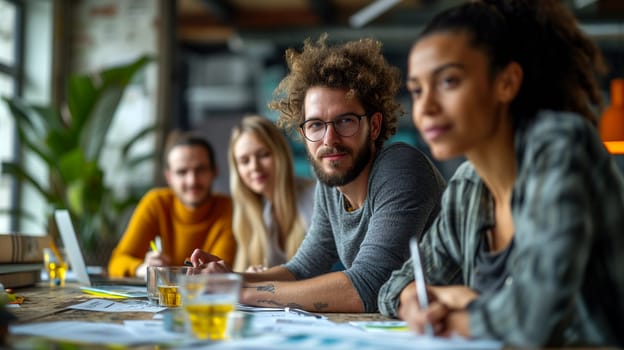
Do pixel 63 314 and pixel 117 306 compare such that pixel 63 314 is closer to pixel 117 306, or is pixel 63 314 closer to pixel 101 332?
pixel 117 306

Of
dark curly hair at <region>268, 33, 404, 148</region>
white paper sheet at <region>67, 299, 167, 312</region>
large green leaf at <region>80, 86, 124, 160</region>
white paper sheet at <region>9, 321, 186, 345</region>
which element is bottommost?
white paper sheet at <region>67, 299, 167, 312</region>

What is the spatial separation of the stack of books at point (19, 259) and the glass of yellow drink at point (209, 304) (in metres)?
1.06

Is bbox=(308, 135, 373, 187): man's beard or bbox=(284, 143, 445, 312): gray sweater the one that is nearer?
bbox=(284, 143, 445, 312): gray sweater

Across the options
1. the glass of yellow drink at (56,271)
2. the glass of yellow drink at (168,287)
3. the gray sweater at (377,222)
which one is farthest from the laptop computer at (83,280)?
the gray sweater at (377,222)

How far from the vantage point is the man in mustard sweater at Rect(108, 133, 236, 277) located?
319cm

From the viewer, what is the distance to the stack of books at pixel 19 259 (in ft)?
6.31

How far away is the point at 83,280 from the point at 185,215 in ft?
4.06

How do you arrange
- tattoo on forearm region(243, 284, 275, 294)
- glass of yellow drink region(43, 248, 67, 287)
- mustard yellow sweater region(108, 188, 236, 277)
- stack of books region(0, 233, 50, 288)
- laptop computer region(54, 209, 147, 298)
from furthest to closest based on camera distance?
1. mustard yellow sweater region(108, 188, 236, 277)
2. glass of yellow drink region(43, 248, 67, 287)
3. stack of books region(0, 233, 50, 288)
4. laptop computer region(54, 209, 147, 298)
5. tattoo on forearm region(243, 284, 275, 294)

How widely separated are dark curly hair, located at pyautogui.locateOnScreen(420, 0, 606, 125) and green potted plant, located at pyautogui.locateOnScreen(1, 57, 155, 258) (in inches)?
126

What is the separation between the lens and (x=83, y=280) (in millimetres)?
2100

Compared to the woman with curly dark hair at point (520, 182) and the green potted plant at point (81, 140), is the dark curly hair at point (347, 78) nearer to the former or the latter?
the woman with curly dark hair at point (520, 182)

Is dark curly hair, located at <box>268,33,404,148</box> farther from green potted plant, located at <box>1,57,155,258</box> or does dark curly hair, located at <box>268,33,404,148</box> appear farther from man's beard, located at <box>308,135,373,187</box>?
green potted plant, located at <box>1,57,155,258</box>

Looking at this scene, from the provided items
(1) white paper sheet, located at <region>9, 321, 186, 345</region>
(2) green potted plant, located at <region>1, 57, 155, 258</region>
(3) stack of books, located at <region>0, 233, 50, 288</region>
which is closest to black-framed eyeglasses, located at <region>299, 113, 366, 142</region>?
(1) white paper sheet, located at <region>9, 321, 186, 345</region>

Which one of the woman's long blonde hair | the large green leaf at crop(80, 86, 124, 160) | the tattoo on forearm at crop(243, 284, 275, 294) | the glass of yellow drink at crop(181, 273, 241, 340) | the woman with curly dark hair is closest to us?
the woman with curly dark hair
